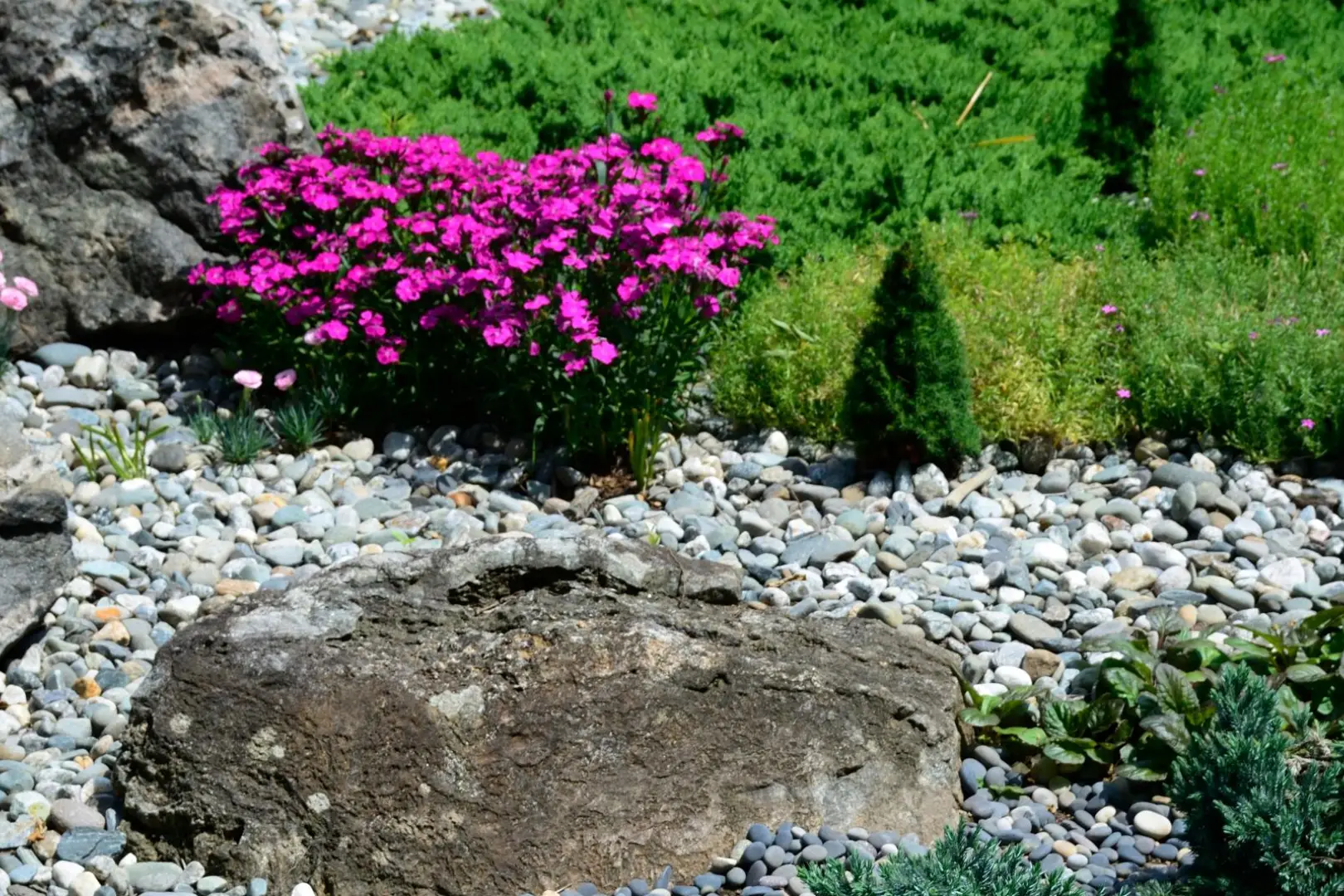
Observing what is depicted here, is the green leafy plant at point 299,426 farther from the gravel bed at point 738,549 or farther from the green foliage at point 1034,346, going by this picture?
the green foliage at point 1034,346

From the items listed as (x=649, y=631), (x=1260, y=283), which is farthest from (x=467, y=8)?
(x=649, y=631)

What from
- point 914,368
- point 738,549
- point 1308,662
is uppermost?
point 1308,662

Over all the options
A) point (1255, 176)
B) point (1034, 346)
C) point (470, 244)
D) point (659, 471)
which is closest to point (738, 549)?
point (659, 471)

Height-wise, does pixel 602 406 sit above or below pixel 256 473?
above

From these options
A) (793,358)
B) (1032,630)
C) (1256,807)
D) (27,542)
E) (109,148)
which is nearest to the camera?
(1256,807)

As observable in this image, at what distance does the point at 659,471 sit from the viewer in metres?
5.77

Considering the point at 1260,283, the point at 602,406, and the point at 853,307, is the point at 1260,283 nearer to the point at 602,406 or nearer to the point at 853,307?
the point at 853,307

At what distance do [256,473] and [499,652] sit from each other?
2.34 metres

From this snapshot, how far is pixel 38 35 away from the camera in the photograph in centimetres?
652

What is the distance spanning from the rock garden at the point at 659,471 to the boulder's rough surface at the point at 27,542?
1 cm

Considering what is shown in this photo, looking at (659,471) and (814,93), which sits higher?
(814,93)

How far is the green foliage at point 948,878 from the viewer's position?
2.62 metres

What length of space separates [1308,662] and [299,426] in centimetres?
368

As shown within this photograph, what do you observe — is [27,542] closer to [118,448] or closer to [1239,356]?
[118,448]
